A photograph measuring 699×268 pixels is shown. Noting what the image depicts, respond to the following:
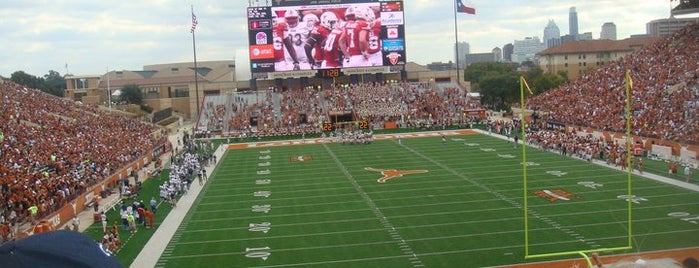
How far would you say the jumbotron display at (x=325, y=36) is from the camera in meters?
51.1

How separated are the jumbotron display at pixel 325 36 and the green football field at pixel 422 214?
77.0 ft

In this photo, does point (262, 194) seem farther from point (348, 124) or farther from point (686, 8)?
point (686, 8)

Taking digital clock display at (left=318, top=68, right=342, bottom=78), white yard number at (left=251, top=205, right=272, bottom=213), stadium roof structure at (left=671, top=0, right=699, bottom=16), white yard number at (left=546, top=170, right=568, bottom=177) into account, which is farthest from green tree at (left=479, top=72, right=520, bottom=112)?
white yard number at (left=251, top=205, right=272, bottom=213)

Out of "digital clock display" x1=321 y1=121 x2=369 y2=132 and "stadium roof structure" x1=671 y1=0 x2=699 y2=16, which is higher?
"stadium roof structure" x1=671 y1=0 x2=699 y2=16

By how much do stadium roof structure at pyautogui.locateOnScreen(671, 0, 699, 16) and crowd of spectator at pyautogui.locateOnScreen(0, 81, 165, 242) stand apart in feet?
102

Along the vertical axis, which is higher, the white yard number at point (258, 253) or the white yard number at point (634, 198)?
the white yard number at point (634, 198)

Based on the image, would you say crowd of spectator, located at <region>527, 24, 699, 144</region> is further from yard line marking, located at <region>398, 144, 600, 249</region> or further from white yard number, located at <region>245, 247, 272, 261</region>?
white yard number, located at <region>245, 247, 272, 261</region>

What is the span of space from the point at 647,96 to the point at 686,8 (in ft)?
31.3

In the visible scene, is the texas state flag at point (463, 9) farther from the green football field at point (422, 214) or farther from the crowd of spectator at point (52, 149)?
the crowd of spectator at point (52, 149)

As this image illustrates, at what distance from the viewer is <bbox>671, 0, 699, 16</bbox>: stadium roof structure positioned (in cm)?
3862

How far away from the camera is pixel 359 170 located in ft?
89.0

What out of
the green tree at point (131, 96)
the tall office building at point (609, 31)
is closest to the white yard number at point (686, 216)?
the green tree at point (131, 96)

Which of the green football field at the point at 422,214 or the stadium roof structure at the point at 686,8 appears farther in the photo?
the stadium roof structure at the point at 686,8

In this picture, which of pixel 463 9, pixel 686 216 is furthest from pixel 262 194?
pixel 463 9
